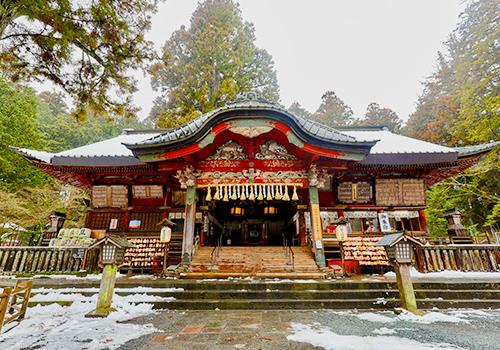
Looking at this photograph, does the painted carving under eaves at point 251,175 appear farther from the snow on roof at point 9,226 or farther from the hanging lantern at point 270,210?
the snow on roof at point 9,226

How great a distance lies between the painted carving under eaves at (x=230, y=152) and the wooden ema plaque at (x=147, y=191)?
370 centimetres

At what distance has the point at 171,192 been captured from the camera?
469 inches

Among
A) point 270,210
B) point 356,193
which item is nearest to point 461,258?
point 356,193

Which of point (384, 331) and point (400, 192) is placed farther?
point (400, 192)

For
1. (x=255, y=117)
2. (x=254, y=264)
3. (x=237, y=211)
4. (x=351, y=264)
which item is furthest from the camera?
(x=237, y=211)

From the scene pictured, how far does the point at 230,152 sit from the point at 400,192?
8556 mm

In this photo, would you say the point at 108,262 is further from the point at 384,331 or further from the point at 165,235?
the point at 384,331

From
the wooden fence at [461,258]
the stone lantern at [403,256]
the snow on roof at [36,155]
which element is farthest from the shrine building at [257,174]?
the stone lantern at [403,256]

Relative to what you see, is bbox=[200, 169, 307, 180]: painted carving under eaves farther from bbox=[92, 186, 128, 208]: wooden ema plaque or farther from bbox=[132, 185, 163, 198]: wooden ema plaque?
bbox=[92, 186, 128, 208]: wooden ema plaque

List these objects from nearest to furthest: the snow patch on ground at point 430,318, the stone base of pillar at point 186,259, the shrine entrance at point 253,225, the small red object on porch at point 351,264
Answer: the snow patch on ground at point 430,318
the stone base of pillar at point 186,259
the small red object on porch at point 351,264
the shrine entrance at point 253,225

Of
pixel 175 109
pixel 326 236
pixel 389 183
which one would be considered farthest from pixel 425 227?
pixel 175 109

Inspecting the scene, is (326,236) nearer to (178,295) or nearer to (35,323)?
(178,295)

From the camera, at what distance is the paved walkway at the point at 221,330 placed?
362cm

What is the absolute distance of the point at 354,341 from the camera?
3658mm
